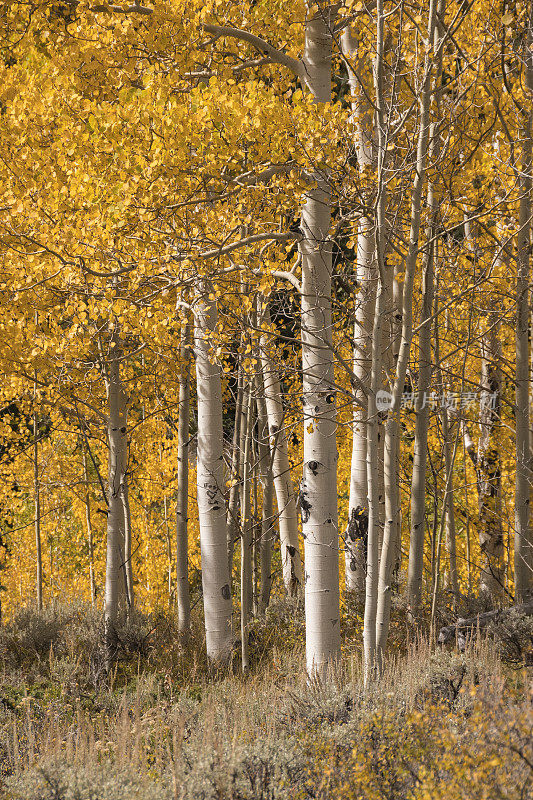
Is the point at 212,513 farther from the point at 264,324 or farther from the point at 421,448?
the point at 264,324

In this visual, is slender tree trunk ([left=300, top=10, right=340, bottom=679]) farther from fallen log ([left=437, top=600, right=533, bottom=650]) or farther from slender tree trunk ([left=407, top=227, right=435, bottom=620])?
fallen log ([left=437, top=600, right=533, bottom=650])

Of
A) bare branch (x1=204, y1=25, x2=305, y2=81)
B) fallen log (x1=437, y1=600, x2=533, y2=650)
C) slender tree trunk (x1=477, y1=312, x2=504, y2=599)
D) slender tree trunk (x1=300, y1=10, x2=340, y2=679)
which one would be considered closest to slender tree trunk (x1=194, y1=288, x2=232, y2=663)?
slender tree trunk (x1=300, y1=10, x2=340, y2=679)

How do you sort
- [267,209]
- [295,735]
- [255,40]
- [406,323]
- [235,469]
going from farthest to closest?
[235,469] < [267,209] < [255,40] < [406,323] < [295,735]

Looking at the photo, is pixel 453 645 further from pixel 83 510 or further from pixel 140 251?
pixel 83 510

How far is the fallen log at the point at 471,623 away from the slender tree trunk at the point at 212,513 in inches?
75.4

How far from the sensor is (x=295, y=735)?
142 inches

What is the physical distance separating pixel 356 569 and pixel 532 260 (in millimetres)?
3603

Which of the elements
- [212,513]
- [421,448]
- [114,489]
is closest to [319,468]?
[421,448]

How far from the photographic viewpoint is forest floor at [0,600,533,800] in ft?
9.23

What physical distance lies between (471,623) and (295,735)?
2.70 meters

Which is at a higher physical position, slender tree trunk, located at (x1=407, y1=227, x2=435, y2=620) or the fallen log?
slender tree trunk, located at (x1=407, y1=227, x2=435, y2=620)

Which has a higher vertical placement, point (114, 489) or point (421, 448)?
point (421, 448)

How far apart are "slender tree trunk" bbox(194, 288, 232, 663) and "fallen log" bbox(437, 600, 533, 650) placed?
1.92 metres

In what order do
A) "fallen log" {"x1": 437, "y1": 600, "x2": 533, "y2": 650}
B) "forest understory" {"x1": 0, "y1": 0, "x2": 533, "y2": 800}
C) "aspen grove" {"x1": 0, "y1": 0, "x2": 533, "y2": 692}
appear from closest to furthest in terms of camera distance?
"forest understory" {"x1": 0, "y1": 0, "x2": 533, "y2": 800}, "aspen grove" {"x1": 0, "y1": 0, "x2": 533, "y2": 692}, "fallen log" {"x1": 437, "y1": 600, "x2": 533, "y2": 650}
